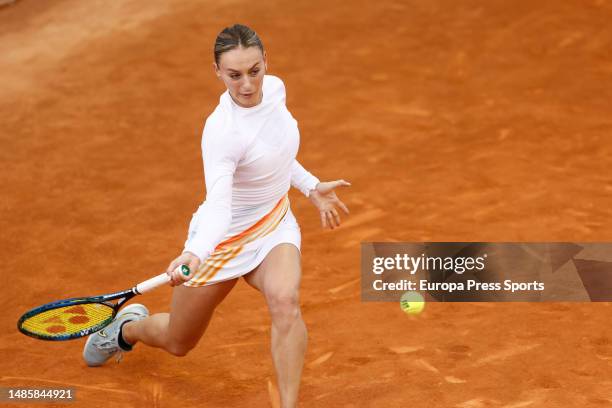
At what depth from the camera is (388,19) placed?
1004 centimetres

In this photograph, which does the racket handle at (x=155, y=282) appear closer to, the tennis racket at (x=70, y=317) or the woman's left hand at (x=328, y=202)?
the tennis racket at (x=70, y=317)

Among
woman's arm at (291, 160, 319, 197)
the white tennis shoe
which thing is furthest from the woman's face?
the white tennis shoe

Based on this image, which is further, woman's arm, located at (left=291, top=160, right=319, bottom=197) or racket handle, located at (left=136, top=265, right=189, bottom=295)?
woman's arm, located at (left=291, top=160, right=319, bottom=197)

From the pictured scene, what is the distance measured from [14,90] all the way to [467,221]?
4.34 meters

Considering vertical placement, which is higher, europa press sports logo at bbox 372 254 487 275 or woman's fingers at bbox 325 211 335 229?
woman's fingers at bbox 325 211 335 229

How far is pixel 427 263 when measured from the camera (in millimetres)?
6266

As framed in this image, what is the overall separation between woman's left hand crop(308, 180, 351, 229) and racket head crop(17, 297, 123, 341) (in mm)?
955

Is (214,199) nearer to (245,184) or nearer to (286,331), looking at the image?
(245,184)

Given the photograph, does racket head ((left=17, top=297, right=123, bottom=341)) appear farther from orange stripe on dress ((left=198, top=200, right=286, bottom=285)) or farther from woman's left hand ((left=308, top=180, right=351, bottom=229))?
woman's left hand ((left=308, top=180, right=351, bottom=229))

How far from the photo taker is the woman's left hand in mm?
4586

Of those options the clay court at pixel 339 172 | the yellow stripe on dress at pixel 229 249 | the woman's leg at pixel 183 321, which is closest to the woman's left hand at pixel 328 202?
the yellow stripe on dress at pixel 229 249

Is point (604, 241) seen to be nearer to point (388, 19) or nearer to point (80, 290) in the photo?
point (80, 290)

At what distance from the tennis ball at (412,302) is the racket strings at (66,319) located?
180 centimetres

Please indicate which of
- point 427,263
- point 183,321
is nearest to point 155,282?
point 183,321
